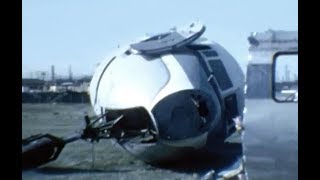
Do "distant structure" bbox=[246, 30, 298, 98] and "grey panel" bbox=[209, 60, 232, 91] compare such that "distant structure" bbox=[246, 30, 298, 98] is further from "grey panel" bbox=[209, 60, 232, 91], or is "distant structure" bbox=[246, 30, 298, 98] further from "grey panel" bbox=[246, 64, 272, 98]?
"grey panel" bbox=[209, 60, 232, 91]

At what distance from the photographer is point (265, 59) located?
17.5ft

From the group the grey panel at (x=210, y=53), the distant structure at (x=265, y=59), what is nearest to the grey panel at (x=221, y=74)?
the grey panel at (x=210, y=53)

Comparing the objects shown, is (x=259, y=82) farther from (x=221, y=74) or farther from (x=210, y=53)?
(x=210, y=53)

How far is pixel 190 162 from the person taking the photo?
1095 cm

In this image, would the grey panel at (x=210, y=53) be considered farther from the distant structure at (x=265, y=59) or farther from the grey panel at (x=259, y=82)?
the grey panel at (x=259, y=82)

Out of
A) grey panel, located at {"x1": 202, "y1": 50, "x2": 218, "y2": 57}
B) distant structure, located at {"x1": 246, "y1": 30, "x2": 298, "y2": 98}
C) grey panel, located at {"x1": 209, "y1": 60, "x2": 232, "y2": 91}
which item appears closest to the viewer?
distant structure, located at {"x1": 246, "y1": 30, "x2": 298, "y2": 98}

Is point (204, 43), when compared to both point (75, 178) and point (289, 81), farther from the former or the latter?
point (289, 81)

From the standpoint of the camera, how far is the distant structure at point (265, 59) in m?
5.29

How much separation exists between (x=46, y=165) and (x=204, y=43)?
415 cm

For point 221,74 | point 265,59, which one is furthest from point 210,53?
point 265,59

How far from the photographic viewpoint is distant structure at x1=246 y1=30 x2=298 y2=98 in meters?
5.29

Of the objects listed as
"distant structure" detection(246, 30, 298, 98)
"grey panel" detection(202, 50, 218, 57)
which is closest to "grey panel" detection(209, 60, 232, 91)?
"grey panel" detection(202, 50, 218, 57)

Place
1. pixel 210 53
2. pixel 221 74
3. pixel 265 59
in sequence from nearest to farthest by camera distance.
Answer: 1. pixel 265 59
2. pixel 221 74
3. pixel 210 53
